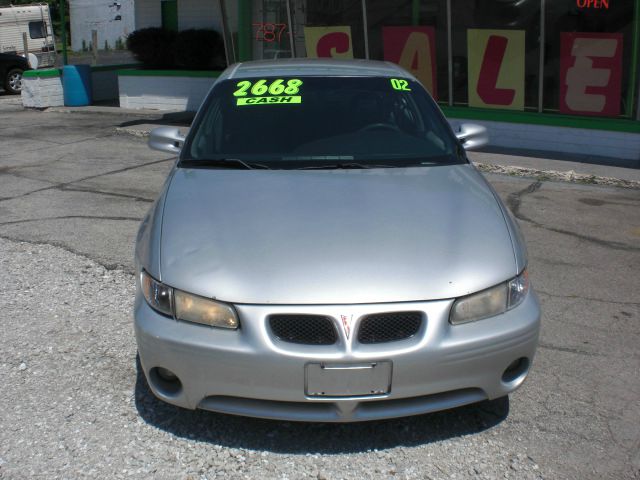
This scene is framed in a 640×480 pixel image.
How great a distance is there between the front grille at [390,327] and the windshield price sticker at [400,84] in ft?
7.35

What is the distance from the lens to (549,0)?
34.7ft

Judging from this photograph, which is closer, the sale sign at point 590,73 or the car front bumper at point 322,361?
the car front bumper at point 322,361

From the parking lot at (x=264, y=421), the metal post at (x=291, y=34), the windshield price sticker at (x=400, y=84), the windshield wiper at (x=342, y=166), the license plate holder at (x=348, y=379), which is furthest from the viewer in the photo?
the metal post at (x=291, y=34)

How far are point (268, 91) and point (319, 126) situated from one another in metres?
0.46

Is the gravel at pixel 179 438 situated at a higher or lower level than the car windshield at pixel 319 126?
lower

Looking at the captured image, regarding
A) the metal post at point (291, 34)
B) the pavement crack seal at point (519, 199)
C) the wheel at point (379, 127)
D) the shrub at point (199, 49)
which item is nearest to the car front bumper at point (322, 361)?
the wheel at point (379, 127)

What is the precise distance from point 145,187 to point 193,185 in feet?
15.6

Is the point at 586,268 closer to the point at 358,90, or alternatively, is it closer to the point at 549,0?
the point at 358,90

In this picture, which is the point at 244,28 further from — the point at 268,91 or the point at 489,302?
the point at 489,302

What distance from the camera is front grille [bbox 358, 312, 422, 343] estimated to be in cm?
303

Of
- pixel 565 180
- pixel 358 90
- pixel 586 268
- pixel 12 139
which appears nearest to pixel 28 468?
pixel 358 90

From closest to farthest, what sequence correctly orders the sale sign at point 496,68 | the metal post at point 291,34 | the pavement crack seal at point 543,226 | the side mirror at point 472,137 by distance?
1. the side mirror at point 472,137
2. the pavement crack seal at point 543,226
3. the sale sign at point 496,68
4. the metal post at point 291,34

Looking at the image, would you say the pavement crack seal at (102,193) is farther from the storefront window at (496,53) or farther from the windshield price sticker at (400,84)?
the storefront window at (496,53)

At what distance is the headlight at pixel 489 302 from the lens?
3113 millimetres
